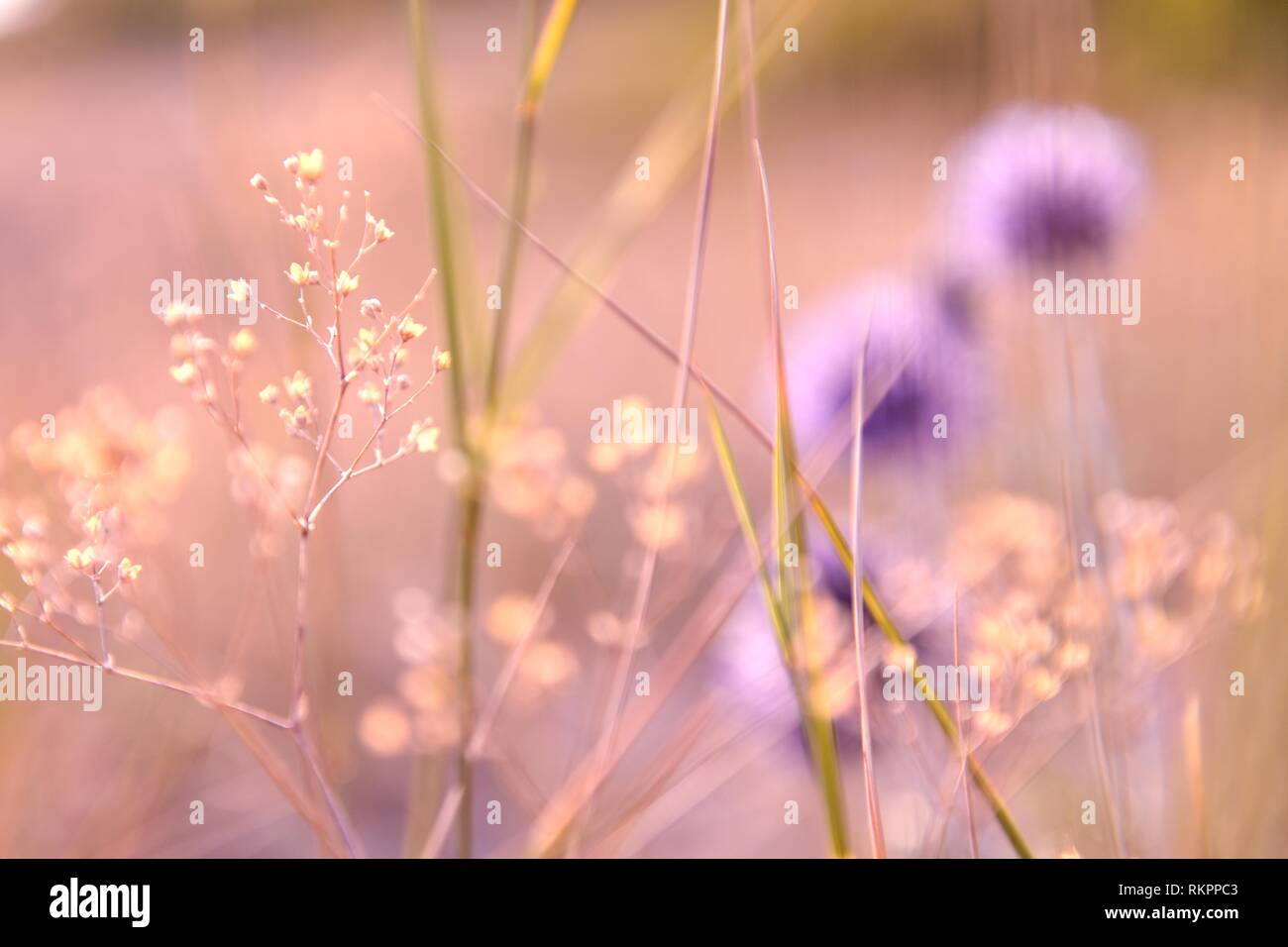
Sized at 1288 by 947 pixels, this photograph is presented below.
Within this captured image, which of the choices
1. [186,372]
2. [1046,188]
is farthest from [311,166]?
[1046,188]

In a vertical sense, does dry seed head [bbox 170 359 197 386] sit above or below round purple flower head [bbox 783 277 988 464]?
below

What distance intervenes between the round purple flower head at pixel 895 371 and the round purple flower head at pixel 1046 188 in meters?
0.06

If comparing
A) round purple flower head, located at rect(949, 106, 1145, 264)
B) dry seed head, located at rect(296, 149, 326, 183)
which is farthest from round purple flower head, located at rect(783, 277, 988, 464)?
dry seed head, located at rect(296, 149, 326, 183)

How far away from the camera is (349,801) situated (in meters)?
0.64

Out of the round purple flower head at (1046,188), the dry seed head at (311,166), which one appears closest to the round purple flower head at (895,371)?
the round purple flower head at (1046,188)

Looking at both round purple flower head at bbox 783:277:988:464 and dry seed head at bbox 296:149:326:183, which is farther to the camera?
round purple flower head at bbox 783:277:988:464

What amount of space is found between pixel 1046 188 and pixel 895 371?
→ 15 centimetres

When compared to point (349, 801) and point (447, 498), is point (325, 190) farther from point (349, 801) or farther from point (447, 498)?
point (349, 801)

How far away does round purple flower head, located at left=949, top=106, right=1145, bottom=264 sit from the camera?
1.48 ft

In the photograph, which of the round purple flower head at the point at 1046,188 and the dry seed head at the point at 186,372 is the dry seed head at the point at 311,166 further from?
the round purple flower head at the point at 1046,188

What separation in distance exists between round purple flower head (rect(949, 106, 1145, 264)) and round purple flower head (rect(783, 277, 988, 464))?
0.20 ft

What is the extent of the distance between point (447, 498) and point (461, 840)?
520mm

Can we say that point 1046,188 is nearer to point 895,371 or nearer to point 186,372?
point 895,371

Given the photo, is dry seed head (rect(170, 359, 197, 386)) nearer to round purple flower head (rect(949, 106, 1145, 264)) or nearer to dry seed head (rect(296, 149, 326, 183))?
dry seed head (rect(296, 149, 326, 183))
